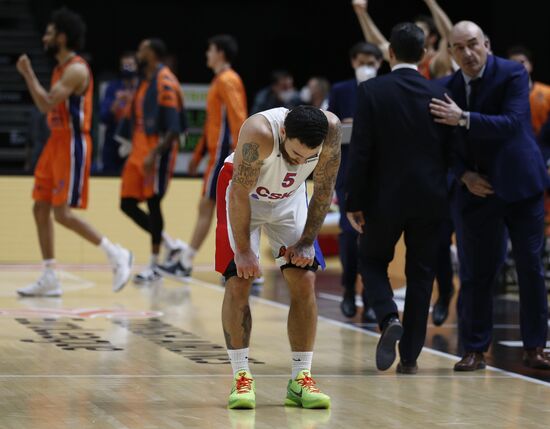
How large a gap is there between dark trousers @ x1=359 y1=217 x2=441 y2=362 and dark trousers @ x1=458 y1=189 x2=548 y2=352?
0.29 meters

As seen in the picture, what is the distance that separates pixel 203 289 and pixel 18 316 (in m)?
2.62

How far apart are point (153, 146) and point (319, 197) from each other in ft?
20.8

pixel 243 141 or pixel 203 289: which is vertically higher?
pixel 243 141

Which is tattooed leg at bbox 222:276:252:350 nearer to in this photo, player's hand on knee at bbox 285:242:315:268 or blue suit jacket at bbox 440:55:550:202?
player's hand on knee at bbox 285:242:315:268

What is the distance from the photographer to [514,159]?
685cm

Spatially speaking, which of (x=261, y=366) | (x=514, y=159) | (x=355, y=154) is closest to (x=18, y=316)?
(x=261, y=366)

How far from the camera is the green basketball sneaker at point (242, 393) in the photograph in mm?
5461

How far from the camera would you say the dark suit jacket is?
260 inches

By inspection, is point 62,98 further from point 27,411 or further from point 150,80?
point 27,411

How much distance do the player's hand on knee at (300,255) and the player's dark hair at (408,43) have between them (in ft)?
5.22

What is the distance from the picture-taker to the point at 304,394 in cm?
556

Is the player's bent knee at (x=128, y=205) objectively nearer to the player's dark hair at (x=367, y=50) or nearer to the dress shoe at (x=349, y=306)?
the dress shoe at (x=349, y=306)

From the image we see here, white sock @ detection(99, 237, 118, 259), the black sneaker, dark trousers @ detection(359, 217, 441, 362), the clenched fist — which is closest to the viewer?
dark trousers @ detection(359, 217, 441, 362)

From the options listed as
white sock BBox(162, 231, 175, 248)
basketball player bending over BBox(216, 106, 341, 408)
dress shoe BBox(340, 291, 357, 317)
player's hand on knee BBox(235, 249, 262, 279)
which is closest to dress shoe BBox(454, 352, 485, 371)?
basketball player bending over BBox(216, 106, 341, 408)
